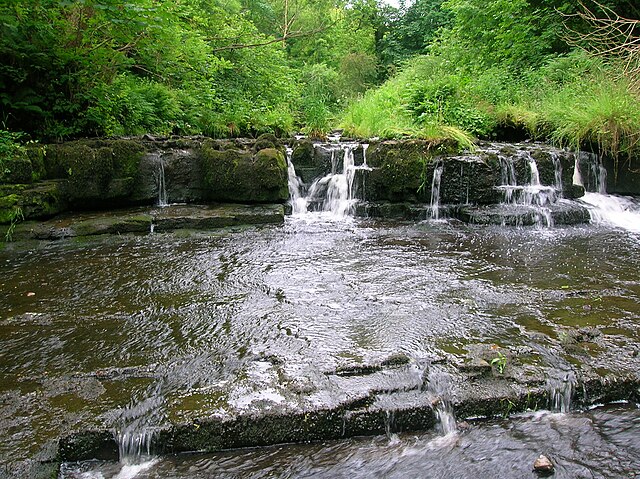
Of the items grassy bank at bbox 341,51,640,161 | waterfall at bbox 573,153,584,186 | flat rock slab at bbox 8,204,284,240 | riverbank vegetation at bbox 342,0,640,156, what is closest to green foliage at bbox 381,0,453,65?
riverbank vegetation at bbox 342,0,640,156

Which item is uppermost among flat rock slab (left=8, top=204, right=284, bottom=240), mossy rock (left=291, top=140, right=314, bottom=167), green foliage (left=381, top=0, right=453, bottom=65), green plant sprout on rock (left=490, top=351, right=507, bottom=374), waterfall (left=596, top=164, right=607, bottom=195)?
green foliage (left=381, top=0, right=453, bottom=65)

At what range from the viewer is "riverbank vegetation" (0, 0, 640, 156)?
6.73 metres

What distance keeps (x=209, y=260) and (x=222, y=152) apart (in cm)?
288

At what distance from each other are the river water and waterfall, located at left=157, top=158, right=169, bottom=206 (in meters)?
1.44

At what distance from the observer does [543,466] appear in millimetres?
2207

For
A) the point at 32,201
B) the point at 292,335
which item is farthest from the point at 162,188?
the point at 292,335

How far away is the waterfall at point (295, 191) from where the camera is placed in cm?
777

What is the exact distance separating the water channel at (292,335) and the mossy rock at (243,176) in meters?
1.65

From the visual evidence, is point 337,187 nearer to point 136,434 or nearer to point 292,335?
point 292,335

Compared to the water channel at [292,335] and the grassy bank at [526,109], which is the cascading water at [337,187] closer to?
the grassy bank at [526,109]

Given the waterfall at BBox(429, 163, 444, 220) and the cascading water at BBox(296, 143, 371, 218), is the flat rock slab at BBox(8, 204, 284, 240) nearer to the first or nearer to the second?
the cascading water at BBox(296, 143, 371, 218)

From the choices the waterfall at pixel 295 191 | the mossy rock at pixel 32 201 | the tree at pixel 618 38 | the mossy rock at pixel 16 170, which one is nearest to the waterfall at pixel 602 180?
the tree at pixel 618 38

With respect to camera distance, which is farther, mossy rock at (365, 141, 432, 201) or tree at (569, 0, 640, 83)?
mossy rock at (365, 141, 432, 201)

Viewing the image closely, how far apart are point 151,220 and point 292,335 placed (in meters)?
3.92
